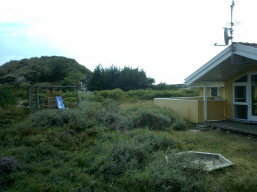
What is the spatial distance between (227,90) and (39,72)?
38.9m

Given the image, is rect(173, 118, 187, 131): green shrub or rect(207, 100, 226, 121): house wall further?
rect(207, 100, 226, 121): house wall

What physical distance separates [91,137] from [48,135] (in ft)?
4.83

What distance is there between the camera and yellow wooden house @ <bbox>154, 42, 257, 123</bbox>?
36.0ft

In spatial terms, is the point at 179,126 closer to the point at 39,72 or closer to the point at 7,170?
the point at 7,170

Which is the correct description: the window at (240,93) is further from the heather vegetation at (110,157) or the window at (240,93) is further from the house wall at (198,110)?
the heather vegetation at (110,157)

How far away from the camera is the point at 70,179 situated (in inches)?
204

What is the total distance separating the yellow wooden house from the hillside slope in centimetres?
3326

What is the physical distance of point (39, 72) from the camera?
45.0 meters

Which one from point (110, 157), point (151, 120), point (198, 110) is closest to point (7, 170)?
point (110, 157)

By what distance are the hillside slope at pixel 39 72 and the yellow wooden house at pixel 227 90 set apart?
1309 inches

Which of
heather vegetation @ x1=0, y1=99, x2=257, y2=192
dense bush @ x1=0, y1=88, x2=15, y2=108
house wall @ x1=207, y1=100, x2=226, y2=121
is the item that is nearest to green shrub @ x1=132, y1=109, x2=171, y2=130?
heather vegetation @ x1=0, y1=99, x2=257, y2=192

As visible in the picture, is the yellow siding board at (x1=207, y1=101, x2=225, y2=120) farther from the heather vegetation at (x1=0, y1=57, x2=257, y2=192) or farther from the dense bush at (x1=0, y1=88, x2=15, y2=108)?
the dense bush at (x1=0, y1=88, x2=15, y2=108)

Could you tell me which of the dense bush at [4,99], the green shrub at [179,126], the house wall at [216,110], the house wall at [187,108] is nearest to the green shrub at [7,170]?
the green shrub at [179,126]

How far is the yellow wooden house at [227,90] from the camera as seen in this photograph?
1097 cm
